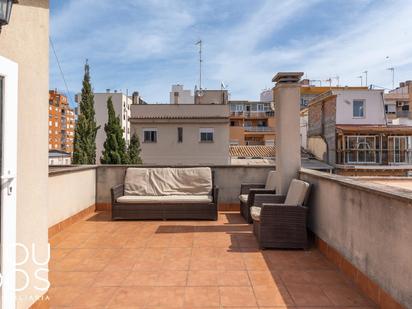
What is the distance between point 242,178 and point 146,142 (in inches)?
757

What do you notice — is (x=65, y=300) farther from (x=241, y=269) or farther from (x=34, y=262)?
(x=241, y=269)

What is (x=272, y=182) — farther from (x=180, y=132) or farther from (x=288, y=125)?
(x=180, y=132)

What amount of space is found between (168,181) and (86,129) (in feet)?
46.7

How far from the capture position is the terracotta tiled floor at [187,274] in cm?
351

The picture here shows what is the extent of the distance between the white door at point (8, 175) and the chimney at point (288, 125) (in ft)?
16.8

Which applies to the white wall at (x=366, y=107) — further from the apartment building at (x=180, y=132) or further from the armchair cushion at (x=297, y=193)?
the armchair cushion at (x=297, y=193)

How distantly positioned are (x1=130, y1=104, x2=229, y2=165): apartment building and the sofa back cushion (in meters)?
18.5

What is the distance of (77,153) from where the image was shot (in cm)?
1983

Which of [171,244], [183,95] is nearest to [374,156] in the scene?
[183,95]

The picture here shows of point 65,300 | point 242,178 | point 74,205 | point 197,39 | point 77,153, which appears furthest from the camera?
point 197,39

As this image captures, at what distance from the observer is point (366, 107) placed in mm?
27203

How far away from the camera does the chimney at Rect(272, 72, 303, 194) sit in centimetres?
658

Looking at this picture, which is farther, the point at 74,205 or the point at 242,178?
the point at 242,178

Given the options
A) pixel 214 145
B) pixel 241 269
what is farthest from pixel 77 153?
pixel 241 269
